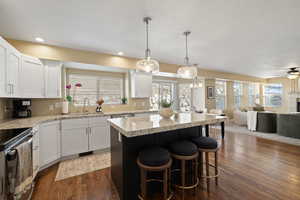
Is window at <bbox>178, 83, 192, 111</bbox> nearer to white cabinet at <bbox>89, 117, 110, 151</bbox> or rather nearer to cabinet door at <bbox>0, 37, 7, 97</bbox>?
white cabinet at <bbox>89, 117, 110, 151</bbox>

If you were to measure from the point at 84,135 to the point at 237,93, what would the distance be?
8964 millimetres

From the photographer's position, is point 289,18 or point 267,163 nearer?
point 289,18

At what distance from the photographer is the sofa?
13.3ft

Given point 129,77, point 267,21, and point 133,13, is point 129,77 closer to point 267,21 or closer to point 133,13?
point 133,13

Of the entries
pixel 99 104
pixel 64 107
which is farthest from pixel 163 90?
pixel 64 107

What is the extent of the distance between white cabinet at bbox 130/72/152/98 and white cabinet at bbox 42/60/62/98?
195 cm

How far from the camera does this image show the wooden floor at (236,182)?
177cm

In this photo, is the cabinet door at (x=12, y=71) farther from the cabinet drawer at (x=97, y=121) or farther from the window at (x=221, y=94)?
the window at (x=221, y=94)

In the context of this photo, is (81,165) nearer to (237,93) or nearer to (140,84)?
(140,84)

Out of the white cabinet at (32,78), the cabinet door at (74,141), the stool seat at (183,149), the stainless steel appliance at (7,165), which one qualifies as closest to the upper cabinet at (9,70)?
the white cabinet at (32,78)

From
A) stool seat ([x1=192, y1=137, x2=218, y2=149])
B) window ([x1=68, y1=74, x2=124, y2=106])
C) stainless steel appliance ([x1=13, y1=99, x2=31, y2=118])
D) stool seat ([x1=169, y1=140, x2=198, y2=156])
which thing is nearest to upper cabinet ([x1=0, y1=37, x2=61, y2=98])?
stainless steel appliance ([x1=13, y1=99, x2=31, y2=118])

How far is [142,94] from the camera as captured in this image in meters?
4.16

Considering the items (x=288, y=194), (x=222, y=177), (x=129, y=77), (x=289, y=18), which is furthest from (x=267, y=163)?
(x=129, y=77)

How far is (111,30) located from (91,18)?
0.42m
